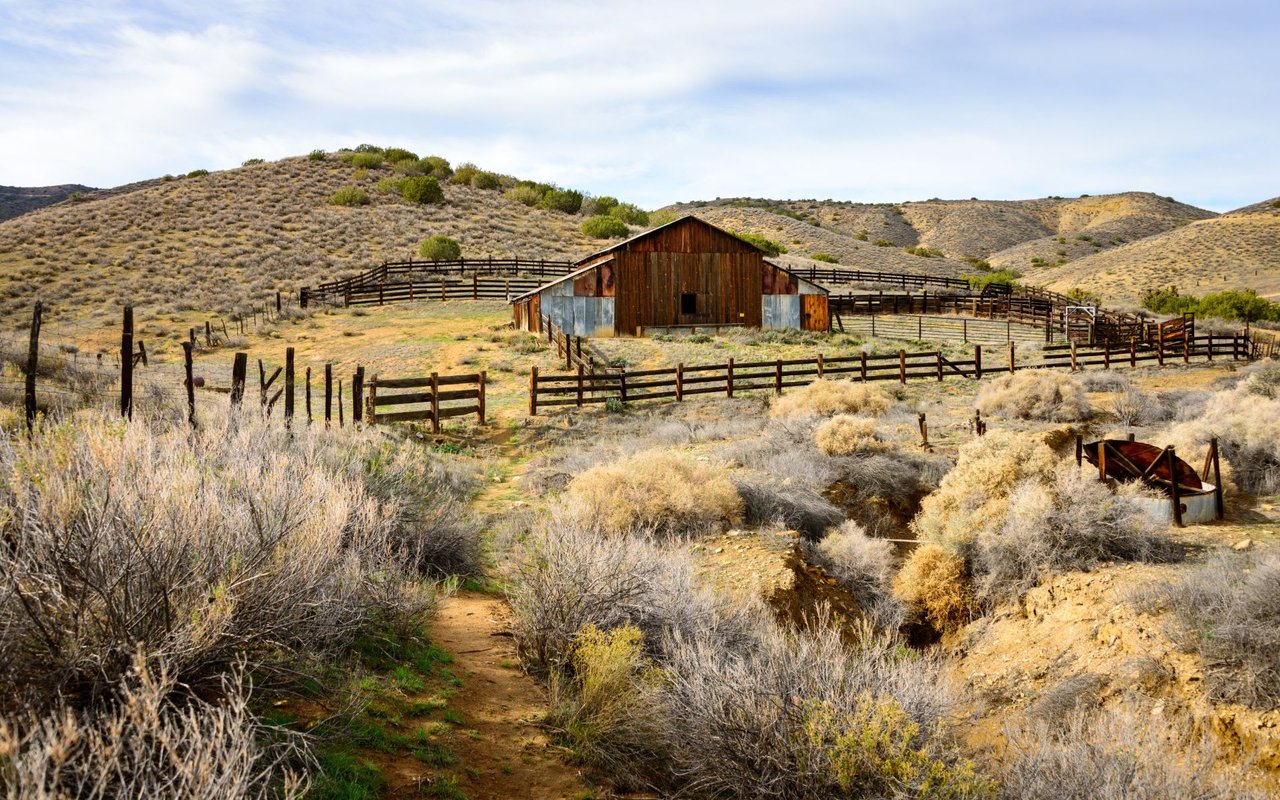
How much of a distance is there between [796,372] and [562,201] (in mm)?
52497

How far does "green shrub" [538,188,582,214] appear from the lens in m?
71.3

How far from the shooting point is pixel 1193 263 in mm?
69750

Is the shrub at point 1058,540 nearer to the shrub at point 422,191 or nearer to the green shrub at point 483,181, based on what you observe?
the shrub at point 422,191

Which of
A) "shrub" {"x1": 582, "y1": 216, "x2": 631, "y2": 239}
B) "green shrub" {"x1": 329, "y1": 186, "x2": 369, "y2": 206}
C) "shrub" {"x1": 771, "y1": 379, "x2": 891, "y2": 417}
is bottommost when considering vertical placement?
"shrub" {"x1": 771, "y1": 379, "x2": 891, "y2": 417}

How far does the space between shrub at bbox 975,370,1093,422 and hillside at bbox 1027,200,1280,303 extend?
160 feet

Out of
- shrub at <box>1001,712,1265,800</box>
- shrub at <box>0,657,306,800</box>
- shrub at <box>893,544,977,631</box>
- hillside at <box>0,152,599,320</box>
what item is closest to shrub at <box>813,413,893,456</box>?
shrub at <box>893,544,977,631</box>

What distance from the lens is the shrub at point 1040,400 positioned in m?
19.9

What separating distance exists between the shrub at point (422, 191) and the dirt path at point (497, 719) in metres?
63.2

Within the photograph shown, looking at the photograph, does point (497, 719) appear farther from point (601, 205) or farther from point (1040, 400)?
point (601, 205)

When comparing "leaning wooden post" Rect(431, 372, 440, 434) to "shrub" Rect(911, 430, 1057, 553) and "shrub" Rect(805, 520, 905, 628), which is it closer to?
"shrub" Rect(805, 520, 905, 628)

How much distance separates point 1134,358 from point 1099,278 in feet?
163

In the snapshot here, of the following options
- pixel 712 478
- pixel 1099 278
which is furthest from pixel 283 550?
pixel 1099 278

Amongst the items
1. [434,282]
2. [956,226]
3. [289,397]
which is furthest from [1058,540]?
[956,226]

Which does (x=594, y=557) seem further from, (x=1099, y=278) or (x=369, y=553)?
(x=1099, y=278)
